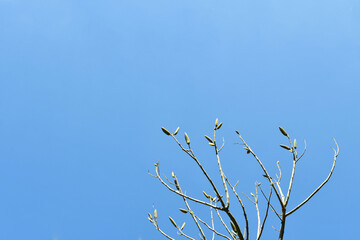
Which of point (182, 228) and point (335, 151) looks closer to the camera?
point (335, 151)

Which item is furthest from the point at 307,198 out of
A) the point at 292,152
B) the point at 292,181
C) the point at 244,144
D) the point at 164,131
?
the point at 164,131

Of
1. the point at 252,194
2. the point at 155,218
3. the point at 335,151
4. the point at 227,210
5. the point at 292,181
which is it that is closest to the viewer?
the point at 227,210

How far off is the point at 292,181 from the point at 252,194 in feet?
3.40

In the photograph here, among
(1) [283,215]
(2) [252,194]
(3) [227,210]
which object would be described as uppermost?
(2) [252,194]

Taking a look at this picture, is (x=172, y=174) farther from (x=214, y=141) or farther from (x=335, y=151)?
(x=335, y=151)

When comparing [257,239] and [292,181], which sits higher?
[292,181]

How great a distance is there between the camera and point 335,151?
338cm

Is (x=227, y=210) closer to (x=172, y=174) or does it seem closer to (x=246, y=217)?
(x=246, y=217)

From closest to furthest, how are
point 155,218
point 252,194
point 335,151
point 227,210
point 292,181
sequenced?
point 227,210
point 292,181
point 335,151
point 155,218
point 252,194

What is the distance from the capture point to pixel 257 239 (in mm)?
3113

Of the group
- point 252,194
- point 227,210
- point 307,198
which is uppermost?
point 252,194

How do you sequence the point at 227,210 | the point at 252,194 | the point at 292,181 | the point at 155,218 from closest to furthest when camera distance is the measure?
the point at 227,210 → the point at 292,181 → the point at 155,218 → the point at 252,194

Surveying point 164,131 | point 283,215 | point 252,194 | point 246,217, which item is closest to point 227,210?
point 246,217

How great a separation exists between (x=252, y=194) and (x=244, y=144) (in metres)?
0.83
